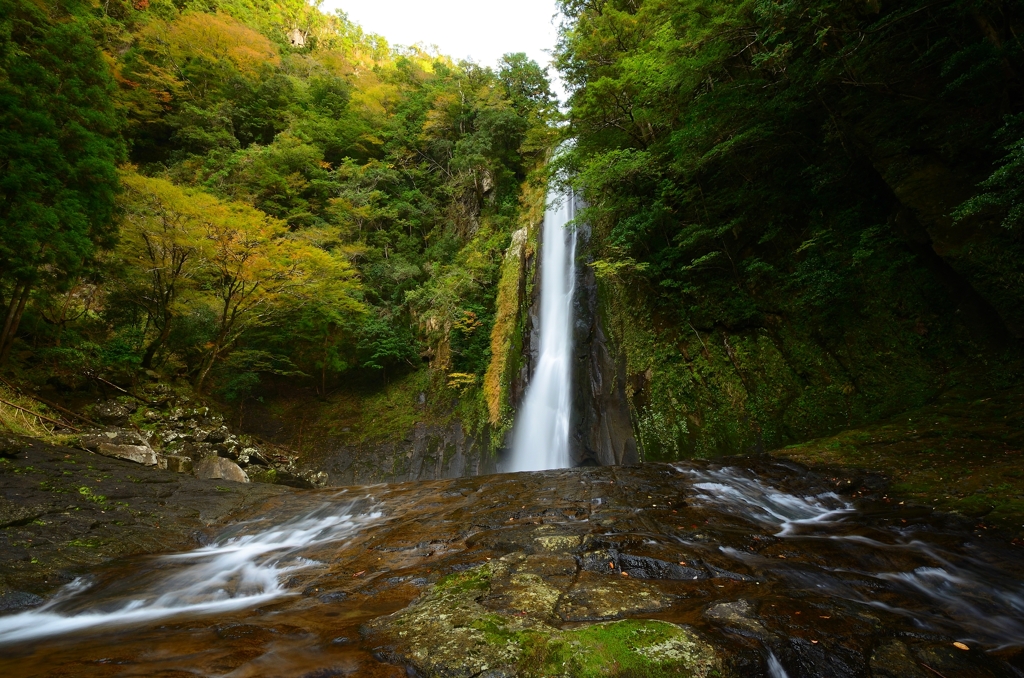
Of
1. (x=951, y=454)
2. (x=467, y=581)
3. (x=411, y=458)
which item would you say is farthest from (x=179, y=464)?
(x=951, y=454)

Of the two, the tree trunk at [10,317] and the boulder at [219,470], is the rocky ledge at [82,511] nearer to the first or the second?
the boulder at [219,470]

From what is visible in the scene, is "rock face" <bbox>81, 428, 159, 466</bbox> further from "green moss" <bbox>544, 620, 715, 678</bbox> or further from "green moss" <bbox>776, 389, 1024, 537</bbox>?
"green moss" <bbox>776, 389, 1024, 537</bbox>

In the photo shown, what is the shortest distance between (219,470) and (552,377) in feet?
29.1

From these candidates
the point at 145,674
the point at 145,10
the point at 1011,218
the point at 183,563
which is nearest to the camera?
the point at 145,674

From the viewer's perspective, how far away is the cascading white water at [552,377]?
36.0ft

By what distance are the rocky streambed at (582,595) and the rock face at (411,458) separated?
8.34 m

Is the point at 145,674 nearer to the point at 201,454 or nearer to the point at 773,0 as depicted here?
the point at 773,0

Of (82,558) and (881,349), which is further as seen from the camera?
(881,349)

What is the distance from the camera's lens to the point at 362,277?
18.5m

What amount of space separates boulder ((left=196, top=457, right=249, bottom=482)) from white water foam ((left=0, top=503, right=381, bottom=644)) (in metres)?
5.92

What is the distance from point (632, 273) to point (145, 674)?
9495 millimetres

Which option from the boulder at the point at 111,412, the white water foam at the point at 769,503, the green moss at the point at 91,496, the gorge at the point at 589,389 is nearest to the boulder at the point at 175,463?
the gorge at the point at 589,389

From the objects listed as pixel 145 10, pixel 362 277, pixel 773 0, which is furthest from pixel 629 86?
pixel 145 10

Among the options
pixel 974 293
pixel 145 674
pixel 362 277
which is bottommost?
pixel 145 674
